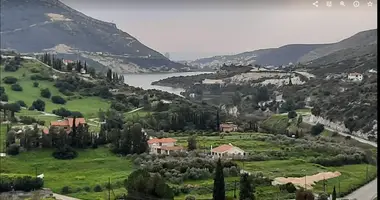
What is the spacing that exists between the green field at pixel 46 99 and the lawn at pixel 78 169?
3745 mm

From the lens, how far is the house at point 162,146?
9484 millimetres

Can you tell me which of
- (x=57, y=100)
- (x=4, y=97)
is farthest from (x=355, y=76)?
(x=4, y=97)

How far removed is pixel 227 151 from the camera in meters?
9.41

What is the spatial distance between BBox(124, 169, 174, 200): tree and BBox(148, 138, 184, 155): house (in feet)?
10.2

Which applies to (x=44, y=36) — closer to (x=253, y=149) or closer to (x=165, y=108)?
(x=165, y=108)

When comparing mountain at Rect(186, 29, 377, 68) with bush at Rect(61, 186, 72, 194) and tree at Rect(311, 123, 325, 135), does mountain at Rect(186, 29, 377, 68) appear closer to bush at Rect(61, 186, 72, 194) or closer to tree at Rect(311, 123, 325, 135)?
tree at Rect(311, 123, 325, 135)

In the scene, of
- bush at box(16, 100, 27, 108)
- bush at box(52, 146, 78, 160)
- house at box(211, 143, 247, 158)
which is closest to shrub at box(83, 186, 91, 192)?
bush at box(52, 146, 78, 160)

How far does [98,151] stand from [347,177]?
13.8ft

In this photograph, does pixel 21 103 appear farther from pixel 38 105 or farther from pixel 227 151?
pixel 227 151

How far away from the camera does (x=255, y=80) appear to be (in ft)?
74.9

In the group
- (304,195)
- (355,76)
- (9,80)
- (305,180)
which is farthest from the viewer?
(355,76)

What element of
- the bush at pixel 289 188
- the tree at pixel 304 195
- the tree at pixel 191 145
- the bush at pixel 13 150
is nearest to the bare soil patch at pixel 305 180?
the bush at pixel 289 188

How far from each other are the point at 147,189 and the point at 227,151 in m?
3.62

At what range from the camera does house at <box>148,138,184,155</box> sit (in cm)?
948
